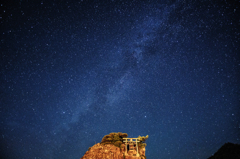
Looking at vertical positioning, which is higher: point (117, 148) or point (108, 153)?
point (117, 148)

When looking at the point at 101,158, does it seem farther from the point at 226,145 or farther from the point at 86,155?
the point at 226,145

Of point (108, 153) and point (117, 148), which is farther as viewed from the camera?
point (117, 148)

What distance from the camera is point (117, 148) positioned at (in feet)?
60.4

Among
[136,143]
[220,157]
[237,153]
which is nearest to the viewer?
[237,153]

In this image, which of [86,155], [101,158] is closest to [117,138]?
[101,158]

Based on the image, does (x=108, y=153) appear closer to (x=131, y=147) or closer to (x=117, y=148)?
(x=117, y=148)

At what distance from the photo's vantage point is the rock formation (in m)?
17.0

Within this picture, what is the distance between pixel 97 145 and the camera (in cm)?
1858

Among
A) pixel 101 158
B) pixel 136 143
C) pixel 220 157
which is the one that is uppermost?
pixel 136 143

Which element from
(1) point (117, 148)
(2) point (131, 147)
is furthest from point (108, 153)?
(2) point (131, 147)

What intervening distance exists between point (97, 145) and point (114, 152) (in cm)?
301

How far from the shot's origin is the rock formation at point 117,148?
55.6 ft

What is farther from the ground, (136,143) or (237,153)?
(136,143)

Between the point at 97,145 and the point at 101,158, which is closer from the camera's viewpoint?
the point at 101,158
